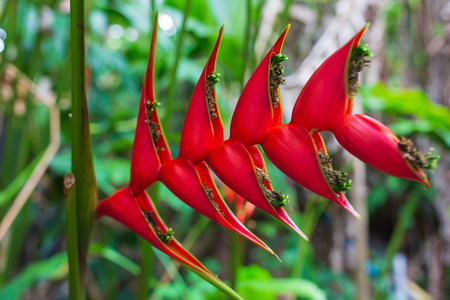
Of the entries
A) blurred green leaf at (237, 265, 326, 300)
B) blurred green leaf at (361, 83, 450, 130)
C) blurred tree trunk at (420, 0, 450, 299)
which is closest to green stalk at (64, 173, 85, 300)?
blurred green leaf at (237, 265, 326, 300)

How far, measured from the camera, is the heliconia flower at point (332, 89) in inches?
7.6

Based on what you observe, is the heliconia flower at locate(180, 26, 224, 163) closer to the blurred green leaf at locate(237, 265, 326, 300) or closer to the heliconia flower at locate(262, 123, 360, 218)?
the heliconia flower at locate(262, 123, 360, 218)

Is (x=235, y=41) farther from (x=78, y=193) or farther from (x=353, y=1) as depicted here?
(x=78, y=193)

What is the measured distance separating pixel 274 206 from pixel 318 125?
0.18 feet

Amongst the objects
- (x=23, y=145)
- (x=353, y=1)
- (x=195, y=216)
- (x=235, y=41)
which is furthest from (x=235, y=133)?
(x=195, y=216)

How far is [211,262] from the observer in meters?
2.12

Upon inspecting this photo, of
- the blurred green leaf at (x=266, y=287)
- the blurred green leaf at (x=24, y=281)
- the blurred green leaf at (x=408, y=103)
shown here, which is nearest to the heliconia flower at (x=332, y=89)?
the blurred green leaf at (x=266, y=287)

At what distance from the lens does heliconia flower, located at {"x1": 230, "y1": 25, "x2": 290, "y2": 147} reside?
208 mm

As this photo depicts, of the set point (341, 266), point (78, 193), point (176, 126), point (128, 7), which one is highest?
point (128, 7)

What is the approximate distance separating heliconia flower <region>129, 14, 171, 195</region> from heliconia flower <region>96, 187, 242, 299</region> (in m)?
0.02

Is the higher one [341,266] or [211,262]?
[341,266]

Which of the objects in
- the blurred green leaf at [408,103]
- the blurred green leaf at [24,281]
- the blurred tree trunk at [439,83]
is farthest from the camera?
the blurred tree trunk at [439,83]

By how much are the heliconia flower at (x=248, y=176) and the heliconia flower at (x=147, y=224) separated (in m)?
0.06

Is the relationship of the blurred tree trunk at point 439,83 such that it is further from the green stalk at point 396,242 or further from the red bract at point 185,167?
the red bract at point 185,167
